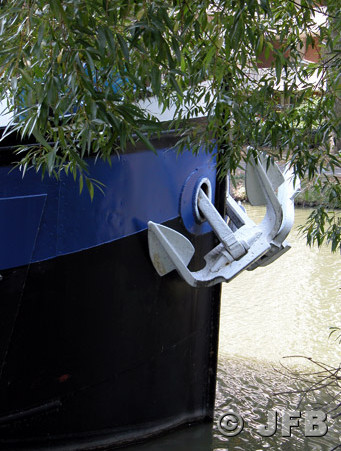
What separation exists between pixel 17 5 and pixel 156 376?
107 inches

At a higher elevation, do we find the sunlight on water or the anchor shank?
the anchor shank

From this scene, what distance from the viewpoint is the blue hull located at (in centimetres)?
344

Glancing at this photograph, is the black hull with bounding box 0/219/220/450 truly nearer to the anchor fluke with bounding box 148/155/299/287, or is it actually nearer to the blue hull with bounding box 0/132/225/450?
the blue hull with bounding box 0/132/225/450

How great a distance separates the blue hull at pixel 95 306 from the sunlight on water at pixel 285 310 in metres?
1.91

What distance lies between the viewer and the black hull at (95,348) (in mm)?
3486

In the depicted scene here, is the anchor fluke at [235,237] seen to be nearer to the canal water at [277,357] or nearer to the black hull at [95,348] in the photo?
the black hull at [95,348]

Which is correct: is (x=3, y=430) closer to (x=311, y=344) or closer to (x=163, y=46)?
(x=163, y=46)

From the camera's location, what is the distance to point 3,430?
3.53 meters

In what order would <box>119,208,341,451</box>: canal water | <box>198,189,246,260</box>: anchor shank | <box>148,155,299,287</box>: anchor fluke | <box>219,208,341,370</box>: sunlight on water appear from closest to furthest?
1. <box>148,155,299,287</box>: anchor fluke
2. <box>198,189,246,260</box>: anchor shank
3. <box>119,208,341,451</box>: canal water
4. <box>219,208,341,370</box>: sunlight on water

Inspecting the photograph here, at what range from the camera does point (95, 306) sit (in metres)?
3.71

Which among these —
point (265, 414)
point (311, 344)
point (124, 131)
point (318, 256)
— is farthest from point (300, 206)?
point (124, 131)

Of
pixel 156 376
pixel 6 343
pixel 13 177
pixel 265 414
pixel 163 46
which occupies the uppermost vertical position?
pixel 163 46

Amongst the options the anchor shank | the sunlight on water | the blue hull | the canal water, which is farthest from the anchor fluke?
the sunlight on water

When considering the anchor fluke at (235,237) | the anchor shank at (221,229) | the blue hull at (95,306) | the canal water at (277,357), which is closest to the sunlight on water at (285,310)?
the canal water at (277,357)
